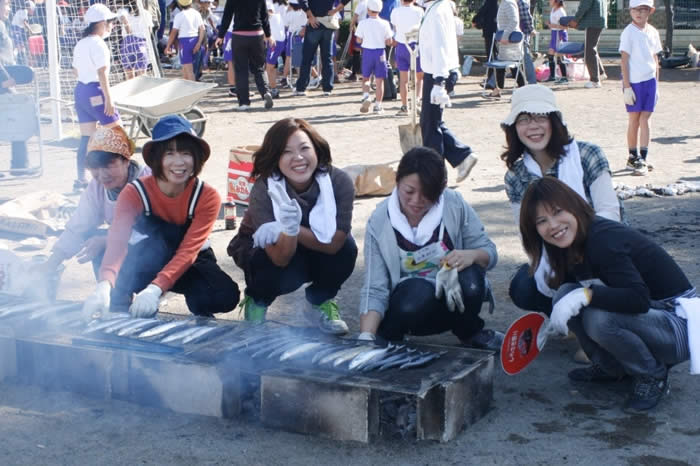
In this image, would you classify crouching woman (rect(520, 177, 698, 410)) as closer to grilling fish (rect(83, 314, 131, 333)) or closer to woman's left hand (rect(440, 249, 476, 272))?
woman's left hand (rect(440, 249, 476, 272))

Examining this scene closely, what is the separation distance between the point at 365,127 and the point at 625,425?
9.27 m

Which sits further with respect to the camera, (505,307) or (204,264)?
(505,307)

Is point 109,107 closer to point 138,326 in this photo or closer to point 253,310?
point 253,310

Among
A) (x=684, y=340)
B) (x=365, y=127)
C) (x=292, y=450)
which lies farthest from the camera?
(x=365, y=127)

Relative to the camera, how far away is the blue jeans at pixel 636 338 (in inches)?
153

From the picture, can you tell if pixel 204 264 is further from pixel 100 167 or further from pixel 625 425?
pixel 625 425

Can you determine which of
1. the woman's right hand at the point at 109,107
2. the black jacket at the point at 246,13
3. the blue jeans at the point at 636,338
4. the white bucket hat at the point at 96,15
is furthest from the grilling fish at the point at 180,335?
the black jacket at the point at 246,13

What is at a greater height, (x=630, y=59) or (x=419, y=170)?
(x=630, y=59)

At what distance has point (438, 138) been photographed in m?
8.98

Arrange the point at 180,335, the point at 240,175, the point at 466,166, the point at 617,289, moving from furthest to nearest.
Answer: the point at 466,166 → the point at 240,175 → the point at 180,335 → the point at 617,289

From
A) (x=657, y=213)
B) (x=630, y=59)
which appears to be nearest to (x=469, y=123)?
(x=630, y=59)

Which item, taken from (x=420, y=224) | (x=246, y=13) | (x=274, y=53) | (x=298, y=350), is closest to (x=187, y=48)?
(x=274, y=53)

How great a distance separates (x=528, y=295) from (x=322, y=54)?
12.2 meters

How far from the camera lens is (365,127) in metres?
12.8
